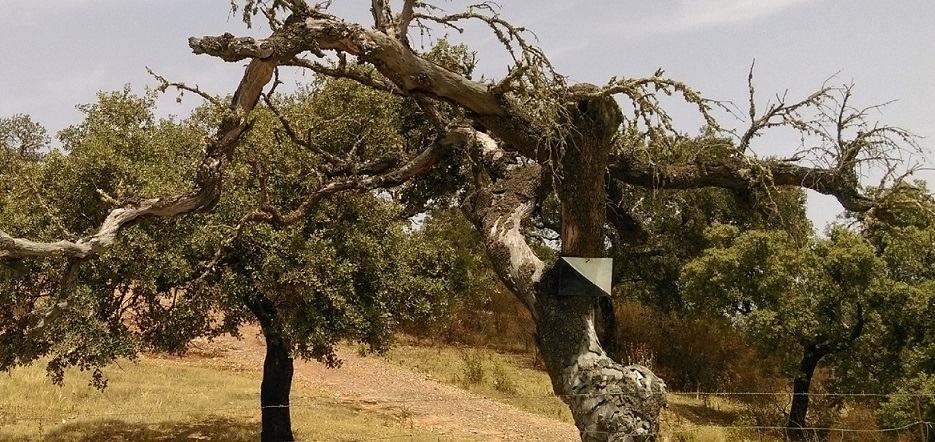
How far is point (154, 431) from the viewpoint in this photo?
11914 mm

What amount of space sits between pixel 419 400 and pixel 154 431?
5158 millimetres

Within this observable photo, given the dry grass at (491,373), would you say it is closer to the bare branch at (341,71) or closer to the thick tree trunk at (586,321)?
the bare branch at (341,71)

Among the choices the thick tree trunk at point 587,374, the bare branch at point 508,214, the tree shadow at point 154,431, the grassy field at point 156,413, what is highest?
the bare branch at point 508,214

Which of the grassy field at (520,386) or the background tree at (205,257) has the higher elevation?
the background tree at (205,257)

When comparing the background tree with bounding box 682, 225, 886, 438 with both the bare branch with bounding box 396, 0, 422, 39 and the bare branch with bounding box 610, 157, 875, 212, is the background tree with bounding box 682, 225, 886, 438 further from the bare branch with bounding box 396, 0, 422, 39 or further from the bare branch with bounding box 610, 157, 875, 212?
the bare branch with bounding box 396, 0, 422, 39

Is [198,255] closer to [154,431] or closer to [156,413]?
[154,431]

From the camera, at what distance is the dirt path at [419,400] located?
1386 centimetres

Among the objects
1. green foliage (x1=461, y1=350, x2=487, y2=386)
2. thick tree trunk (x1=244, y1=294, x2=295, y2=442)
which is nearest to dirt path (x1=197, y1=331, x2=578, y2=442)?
green foliage (x1=461, y1=350, x2=487, y2=386)

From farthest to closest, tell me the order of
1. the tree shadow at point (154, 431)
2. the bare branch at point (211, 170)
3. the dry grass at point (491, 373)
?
the dry grass at point (491, 373)
the tree shadow at point (154, 431)
the bare branch at point (211, 170)

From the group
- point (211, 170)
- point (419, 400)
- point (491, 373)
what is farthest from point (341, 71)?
point (491, 373)

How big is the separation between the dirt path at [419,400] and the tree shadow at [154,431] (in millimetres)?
2997

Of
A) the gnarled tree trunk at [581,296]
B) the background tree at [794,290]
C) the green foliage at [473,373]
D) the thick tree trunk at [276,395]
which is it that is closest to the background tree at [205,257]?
the thick tree trunk at [276,395]

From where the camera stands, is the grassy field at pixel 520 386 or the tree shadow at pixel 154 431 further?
the grassy field at pixel 520 386

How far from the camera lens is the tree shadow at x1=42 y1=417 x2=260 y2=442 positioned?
1116 centimetres
